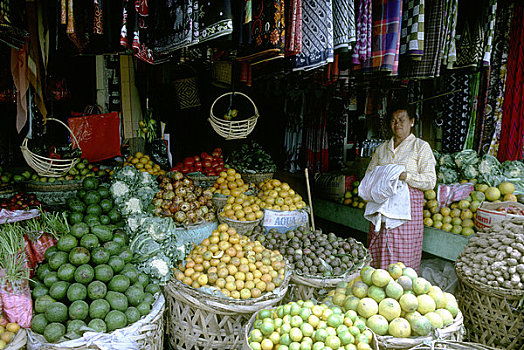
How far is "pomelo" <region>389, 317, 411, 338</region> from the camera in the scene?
1.79 meters

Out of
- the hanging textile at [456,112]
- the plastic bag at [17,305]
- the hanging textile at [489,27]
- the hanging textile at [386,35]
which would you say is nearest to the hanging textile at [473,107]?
the hanging textile at [456,112]

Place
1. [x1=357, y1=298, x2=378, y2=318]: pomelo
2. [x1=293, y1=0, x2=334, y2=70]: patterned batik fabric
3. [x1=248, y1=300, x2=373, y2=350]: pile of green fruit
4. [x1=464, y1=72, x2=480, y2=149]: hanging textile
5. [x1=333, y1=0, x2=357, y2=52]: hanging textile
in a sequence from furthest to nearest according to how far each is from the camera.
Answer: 1. [x1=464, y1=72, x2=480, y2=149]: hanging textile
2. [x1=333, y1=0, x2=357, y2=52]: hanging textile
3. [x1=293, y1=0, x2=334, y2=70]: patterned batik fabric
4. [x1=357, y1=298, x2=378, y2=318]: pomelo
5. [x1=248, y1=300, x2=373, y2=350]: pile of green fruit

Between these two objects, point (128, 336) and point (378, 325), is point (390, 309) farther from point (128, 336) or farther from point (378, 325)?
point (128, 336)

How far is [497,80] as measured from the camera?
462cm

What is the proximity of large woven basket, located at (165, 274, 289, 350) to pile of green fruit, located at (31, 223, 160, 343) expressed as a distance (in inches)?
8.9

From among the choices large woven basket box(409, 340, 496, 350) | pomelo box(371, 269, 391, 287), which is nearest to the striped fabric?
pomelo box(371, 269, 391, 287)

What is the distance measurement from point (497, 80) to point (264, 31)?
388cm

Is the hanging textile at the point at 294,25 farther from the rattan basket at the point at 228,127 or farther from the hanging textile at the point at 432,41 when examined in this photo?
the hanging textile at the point at 432,41

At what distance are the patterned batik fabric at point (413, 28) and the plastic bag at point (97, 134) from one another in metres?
3.39

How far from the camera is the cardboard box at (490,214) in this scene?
330 centimetres

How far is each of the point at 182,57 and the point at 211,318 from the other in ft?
6.80

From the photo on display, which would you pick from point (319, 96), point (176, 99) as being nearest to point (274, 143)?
point (319, 96)

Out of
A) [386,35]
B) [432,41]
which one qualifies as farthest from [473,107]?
[386,35]

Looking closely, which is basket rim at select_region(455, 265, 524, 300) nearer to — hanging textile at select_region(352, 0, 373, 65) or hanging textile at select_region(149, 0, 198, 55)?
hanging textile at select_region(352, 0, 373, 65)
